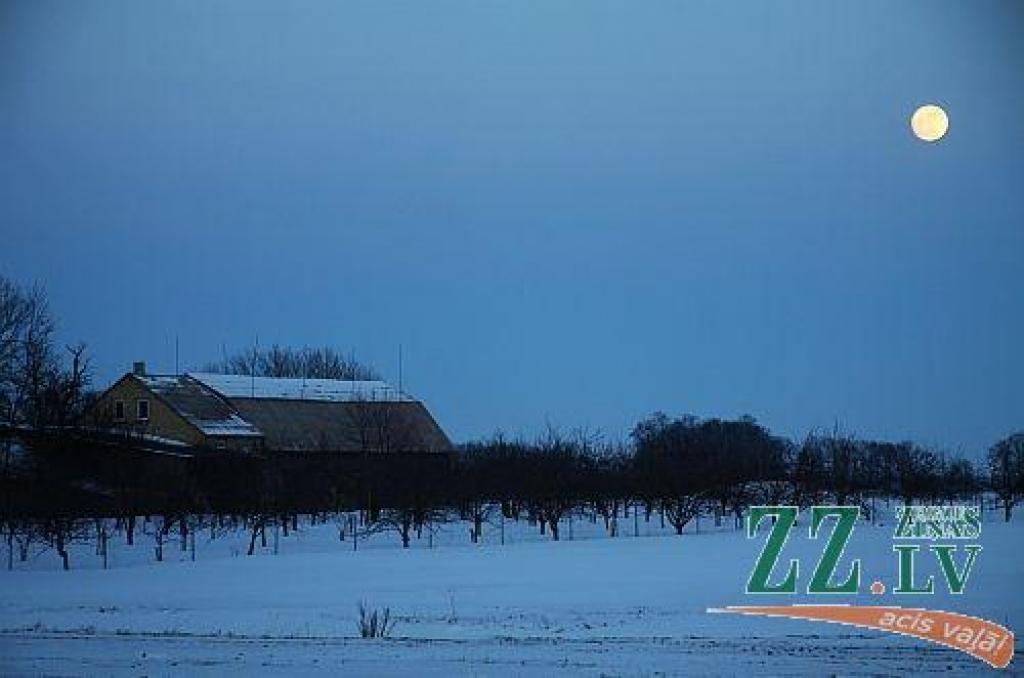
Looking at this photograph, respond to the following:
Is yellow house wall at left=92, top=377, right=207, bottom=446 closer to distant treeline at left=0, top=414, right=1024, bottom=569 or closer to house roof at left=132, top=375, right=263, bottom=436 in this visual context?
house roof at left=132, top=375, right=263, bottom=436

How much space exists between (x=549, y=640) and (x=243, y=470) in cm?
2946

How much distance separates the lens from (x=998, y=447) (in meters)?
65.0

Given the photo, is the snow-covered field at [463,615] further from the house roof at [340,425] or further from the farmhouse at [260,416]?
the house roof at [340,425]

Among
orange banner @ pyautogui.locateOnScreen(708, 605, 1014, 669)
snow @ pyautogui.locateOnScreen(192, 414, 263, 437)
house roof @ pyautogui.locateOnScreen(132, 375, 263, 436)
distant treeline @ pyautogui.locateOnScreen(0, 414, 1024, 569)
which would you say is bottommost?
orange banner @ pyautogui.locateOnScreen(708, 605, 1014, 669)

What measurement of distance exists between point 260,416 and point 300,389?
494 centimetres

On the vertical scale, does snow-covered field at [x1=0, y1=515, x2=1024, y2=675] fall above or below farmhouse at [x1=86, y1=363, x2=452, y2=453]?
below

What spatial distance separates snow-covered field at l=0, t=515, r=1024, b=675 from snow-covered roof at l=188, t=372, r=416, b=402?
23.8 metres

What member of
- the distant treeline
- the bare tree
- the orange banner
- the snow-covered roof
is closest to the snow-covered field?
the orange banner

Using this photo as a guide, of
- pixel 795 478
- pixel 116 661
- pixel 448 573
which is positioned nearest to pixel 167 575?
pixel 448 573

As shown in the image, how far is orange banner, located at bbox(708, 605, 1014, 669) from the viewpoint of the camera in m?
13.9

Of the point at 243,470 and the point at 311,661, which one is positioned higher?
the point at 243,470

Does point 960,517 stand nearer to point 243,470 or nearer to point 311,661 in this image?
point 243,470

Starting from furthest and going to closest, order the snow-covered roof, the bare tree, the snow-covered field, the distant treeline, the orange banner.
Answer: the snow-covered roof
the bare tree
the distant treeline
the orange banner
the snow-covered field

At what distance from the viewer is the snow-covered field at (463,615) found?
44.3ft
